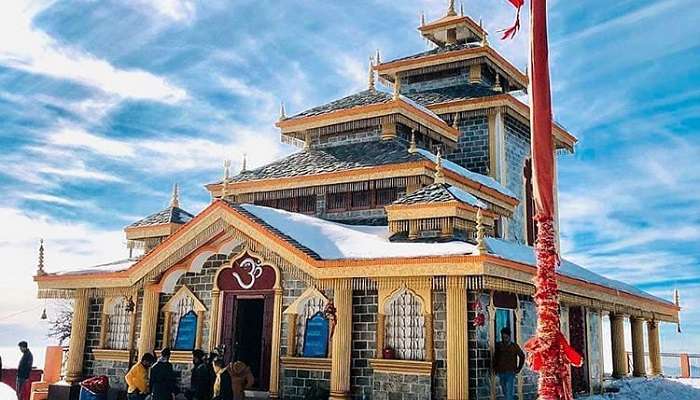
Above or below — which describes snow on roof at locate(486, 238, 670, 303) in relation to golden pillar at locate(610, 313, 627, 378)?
above

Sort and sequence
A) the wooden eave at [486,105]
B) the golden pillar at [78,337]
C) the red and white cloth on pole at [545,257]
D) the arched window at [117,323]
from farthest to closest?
the wooden eave at [486,105], the golden pillar at [78,337], the arched window at [117,323], the red and white cloth on pole at [545,257]

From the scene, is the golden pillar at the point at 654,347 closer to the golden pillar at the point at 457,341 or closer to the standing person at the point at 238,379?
the golden pillar at the point at 457,341

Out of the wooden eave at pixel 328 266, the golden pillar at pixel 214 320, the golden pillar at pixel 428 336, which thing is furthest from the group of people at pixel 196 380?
the golden pillar at pixel 428 336

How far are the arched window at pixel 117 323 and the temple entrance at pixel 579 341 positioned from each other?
10.6 meters

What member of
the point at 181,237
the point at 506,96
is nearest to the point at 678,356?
the point at 506,96

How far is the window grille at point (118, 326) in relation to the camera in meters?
16.0

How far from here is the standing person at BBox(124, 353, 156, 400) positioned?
1195cm

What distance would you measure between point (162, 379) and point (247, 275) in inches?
135

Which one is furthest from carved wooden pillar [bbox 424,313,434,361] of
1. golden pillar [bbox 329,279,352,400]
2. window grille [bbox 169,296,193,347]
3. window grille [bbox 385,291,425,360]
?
window grille [bbox 169,296,193,347]

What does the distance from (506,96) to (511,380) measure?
32.5 feet

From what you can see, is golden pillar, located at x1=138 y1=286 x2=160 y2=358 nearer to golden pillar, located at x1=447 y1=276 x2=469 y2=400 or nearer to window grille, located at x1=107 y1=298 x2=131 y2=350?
window grille, located at x1=107 y1=298 x2=131 y2=350

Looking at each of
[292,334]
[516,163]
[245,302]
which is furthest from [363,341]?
[516,163]

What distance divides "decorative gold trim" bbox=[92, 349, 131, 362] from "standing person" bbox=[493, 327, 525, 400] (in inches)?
332

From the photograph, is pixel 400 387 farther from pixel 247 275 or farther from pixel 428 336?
pixel 247 275
